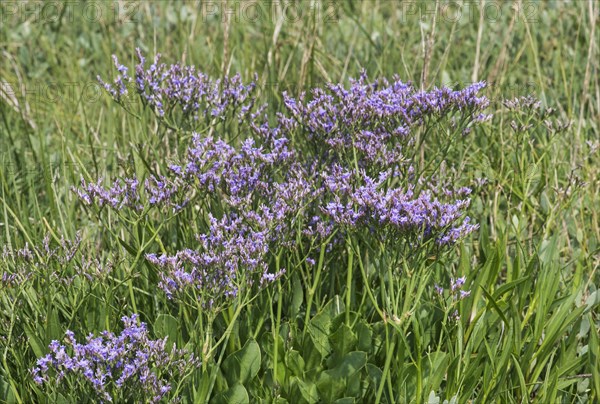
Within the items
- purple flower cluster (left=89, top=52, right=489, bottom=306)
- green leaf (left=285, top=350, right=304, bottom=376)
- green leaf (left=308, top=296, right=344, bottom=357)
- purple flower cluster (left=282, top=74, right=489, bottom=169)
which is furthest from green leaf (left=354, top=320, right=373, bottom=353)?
purple flower cluster (left=282, top=74, right=489, bottom=169)

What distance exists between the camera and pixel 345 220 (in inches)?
122

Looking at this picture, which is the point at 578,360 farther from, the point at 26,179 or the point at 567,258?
the point at 26,179

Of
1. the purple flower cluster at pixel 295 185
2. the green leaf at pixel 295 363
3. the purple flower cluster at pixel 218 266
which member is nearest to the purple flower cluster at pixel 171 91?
the purple flower cluster at pixel 295 185

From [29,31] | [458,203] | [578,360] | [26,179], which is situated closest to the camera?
[458,203]

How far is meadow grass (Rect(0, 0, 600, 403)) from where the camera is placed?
3.21 m

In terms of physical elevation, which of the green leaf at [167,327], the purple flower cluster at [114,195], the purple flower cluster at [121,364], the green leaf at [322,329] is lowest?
the green leaf at [322,329]

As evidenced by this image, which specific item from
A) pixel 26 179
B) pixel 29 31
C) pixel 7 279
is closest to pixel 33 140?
pixel 26 179

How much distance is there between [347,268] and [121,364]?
1171 millimetres

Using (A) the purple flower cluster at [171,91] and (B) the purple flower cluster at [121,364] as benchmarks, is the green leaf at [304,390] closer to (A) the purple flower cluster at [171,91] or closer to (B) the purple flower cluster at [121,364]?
(B) the purple flower cluster at [121,364]

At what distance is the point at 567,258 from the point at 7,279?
8.56ft

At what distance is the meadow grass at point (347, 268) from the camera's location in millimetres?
3211

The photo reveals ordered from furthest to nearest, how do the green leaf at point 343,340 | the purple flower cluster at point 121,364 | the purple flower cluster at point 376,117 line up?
the purple flower cluster at point 376,117
the green leaf at point 343,340
the purple flower cluster at point 121,364

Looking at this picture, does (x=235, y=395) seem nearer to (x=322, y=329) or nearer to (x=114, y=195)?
(x=322, y=329)

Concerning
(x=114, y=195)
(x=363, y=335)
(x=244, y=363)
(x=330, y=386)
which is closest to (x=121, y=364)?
(x=244, y=363)
